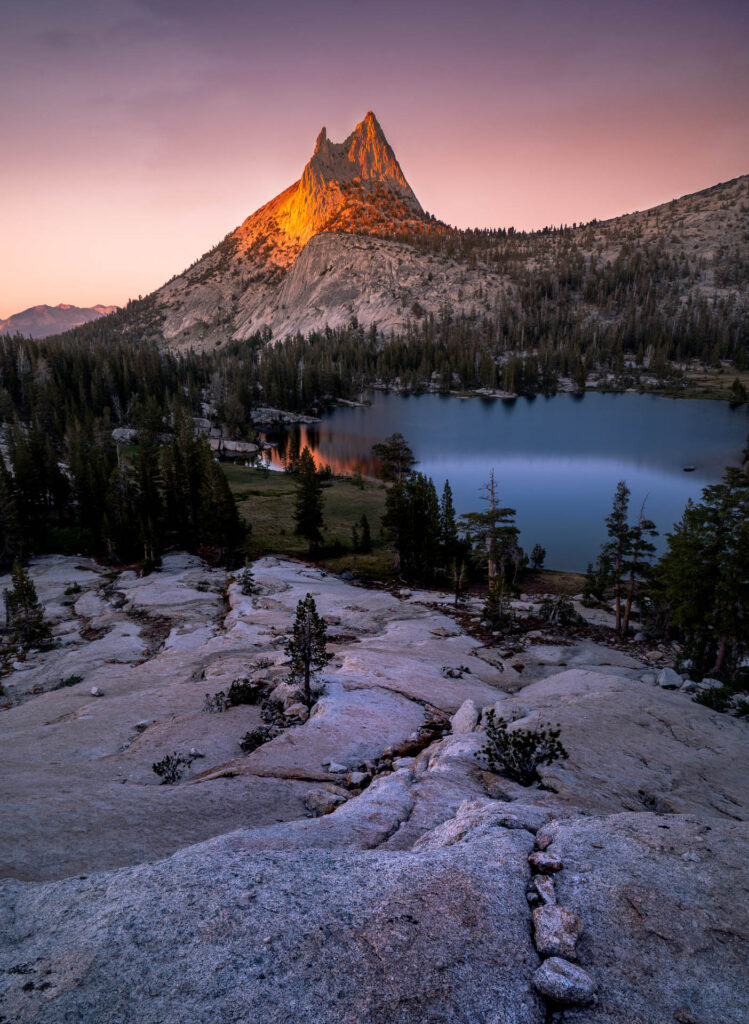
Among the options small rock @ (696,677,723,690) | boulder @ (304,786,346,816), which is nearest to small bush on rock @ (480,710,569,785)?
boulder @ (304,786,346,816)

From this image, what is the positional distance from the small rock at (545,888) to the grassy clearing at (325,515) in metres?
43.3

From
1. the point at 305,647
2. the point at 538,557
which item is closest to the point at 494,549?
the point at 538,557

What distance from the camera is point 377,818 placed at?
33.4 ft

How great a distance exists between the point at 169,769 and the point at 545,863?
11.0m

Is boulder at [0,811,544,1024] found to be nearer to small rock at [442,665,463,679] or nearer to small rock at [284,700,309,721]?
small rock at [284,700,309,721]

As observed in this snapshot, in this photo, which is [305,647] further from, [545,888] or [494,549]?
[494,549]

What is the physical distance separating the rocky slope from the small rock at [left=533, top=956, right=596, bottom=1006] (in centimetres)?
2

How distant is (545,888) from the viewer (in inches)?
275

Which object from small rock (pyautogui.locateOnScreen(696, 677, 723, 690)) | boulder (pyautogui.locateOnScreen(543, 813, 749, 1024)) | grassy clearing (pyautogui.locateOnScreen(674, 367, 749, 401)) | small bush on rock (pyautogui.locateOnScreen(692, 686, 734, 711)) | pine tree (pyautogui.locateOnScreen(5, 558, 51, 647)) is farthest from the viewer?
grassy clearing (pyautogui.locateOnScreen(674, 367, 749, 401))

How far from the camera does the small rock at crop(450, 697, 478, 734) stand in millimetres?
16422

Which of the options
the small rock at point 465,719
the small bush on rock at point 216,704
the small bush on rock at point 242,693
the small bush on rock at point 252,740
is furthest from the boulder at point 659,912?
the small bush on rock at point 242,693

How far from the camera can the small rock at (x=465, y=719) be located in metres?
16.4

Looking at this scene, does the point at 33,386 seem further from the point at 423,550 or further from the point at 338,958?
the point at 338,958

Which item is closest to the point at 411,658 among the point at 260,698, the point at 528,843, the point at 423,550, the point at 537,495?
the point at 260,698
